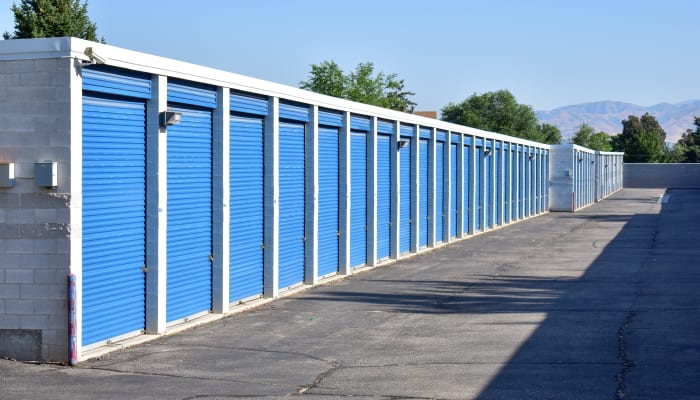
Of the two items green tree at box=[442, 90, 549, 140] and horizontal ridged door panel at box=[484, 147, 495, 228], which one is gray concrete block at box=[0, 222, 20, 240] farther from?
green tree at box=[442, 90, 549, 140]

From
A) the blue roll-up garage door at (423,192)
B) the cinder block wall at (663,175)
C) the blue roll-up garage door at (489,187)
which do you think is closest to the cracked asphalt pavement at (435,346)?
the blue roll-up garage door at (423,192)

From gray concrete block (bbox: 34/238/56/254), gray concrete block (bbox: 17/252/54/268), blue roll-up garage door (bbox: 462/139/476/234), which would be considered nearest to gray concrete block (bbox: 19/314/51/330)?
gray concrete block (bbox: 17/252/54/268)

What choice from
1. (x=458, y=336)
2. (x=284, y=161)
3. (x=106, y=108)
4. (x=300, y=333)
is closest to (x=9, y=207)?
(x=106, y=108)

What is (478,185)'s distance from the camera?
38.6 m

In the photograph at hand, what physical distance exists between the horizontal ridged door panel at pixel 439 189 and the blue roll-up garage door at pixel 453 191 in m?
1.15

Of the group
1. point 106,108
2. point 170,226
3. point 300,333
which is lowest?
point 300,333

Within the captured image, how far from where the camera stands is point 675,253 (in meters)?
27.5

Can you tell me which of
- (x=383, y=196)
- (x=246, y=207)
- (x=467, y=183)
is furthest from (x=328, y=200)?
(x=467, y=183)

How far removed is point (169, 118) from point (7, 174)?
2684 mm

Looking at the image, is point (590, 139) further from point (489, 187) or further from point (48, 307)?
point (48, 307)

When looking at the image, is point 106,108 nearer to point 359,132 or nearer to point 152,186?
point 152,186

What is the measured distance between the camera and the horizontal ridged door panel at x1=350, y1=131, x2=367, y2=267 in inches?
927

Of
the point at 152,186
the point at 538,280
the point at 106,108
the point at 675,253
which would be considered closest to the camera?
the point at 106,108

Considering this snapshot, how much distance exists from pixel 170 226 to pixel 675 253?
17104mm
